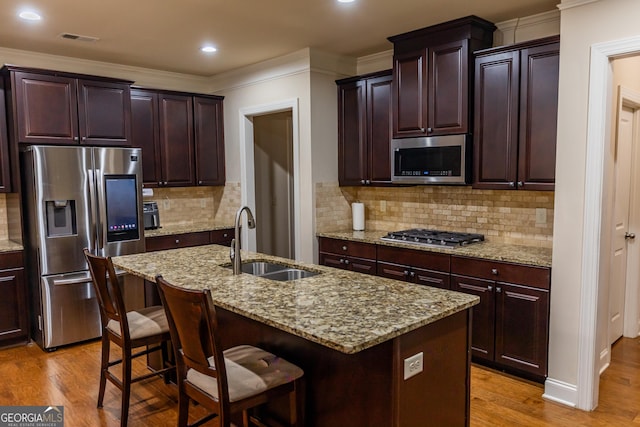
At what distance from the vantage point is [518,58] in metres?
3.31

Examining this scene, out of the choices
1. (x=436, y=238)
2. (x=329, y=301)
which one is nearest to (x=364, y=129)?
(x=436, y=238)

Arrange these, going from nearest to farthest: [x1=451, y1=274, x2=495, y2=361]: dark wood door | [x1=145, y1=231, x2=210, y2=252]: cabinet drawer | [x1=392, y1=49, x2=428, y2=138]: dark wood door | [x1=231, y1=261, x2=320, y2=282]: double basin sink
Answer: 1. [x1=231, y1=261, x2=320, y2=282]: double basin sink
2. [x1=451, y1=274, x2=495, y2=361]: dark wood door
3. [x1=392, y1=49, x2=428, y2=138]: dark wood door
4. [x1=145, y1=231, x2=210, y2=252]: cabinet drawer

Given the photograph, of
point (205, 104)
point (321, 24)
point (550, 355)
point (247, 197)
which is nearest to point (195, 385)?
point (550, 355)

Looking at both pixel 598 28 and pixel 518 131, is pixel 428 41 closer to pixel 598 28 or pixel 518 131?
pixel 518 131

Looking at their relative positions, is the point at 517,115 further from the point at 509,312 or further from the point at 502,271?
the point at 509,312

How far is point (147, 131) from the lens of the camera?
4.97 meters

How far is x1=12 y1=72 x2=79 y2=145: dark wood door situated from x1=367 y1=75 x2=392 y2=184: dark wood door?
2.66 meters

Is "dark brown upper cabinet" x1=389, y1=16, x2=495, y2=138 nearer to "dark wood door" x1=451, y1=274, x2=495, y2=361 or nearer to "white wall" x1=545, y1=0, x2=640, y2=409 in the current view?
"white wall" x1=545, y1=0, x2=640, y2=409

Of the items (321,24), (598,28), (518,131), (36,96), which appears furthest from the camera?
(36,96)

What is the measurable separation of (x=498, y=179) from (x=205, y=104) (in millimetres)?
3382

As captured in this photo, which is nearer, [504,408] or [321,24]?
Result: [504,408]

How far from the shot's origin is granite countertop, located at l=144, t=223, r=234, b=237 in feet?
15.7


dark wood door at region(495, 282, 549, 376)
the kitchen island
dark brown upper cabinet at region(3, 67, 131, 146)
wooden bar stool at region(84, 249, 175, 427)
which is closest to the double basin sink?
the kitchen island

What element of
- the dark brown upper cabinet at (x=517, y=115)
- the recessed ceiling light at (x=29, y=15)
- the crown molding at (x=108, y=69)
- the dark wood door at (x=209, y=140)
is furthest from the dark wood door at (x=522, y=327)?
the crown molding at (x=108, y=69)
